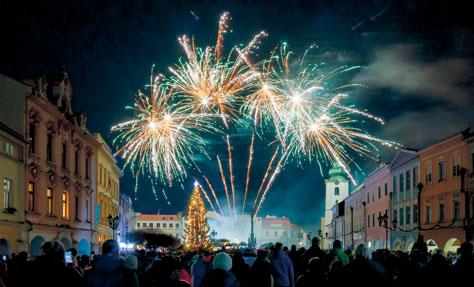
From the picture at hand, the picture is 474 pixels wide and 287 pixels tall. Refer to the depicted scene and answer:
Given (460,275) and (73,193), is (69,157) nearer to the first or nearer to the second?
(73,193)

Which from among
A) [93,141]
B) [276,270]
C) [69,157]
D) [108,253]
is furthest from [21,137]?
[108,253]

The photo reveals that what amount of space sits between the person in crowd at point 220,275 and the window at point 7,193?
70.3 feet

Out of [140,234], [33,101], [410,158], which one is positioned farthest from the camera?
[140,234]

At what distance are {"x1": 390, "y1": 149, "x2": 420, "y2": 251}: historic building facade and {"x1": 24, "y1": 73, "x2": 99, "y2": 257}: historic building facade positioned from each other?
2218cm

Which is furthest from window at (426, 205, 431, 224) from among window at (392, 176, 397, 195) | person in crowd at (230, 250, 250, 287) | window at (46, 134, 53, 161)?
person in crowd at (230, 250, 250, 287)

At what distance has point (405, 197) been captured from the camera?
171ft

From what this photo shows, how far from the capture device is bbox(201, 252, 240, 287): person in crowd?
797 cm

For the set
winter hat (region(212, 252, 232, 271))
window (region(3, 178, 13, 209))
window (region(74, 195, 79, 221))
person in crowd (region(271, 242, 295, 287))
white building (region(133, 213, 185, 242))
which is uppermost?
window (region(3, 178, 13, 209))

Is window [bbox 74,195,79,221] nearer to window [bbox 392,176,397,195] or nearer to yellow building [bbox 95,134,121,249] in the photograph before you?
yellow building [bbox 95,134,121,249]

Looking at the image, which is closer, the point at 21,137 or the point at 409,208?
the point at 21,137

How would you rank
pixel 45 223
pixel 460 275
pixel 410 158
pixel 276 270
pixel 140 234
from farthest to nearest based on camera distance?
pixel 140 234
pixel 410 158
pixel 45 223
pixel 276 270
pixel 460 275

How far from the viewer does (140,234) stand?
70375 mm

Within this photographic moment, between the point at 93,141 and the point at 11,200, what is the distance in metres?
16.1

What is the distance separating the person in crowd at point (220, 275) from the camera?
7973 mm
